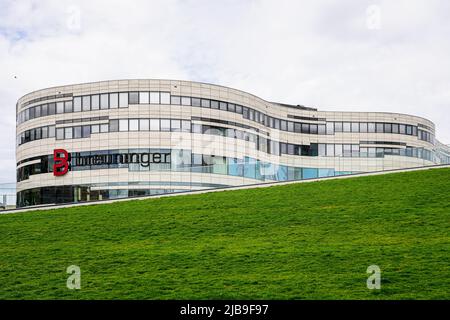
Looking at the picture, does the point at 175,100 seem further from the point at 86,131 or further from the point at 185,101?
the point at 86,131

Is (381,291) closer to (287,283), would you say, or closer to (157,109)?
(287,283)

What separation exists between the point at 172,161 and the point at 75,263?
44055 millimetres

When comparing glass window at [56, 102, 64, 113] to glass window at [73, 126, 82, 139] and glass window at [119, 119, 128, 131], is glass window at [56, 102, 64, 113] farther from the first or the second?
glass window at [119, 119, 128, 131]

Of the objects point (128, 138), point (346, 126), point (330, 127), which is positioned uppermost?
point (346, 126)

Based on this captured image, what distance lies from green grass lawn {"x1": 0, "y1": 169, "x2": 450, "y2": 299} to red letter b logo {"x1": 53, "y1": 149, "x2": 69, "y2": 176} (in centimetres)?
3289

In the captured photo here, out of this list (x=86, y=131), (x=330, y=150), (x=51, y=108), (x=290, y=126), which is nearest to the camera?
(x=86, y=131)

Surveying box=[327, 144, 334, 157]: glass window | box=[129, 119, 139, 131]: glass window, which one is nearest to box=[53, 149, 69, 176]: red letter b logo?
box=[129, 119, 139, 131]: glass window

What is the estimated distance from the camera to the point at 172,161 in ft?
219

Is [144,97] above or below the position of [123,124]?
above

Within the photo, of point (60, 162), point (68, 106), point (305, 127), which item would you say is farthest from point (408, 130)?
point (60, 162)

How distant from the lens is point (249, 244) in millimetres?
23531

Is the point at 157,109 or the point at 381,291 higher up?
the point at 157,109

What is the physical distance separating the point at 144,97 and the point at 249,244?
45170mm

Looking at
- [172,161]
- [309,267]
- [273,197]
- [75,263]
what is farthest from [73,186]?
[309,267]
